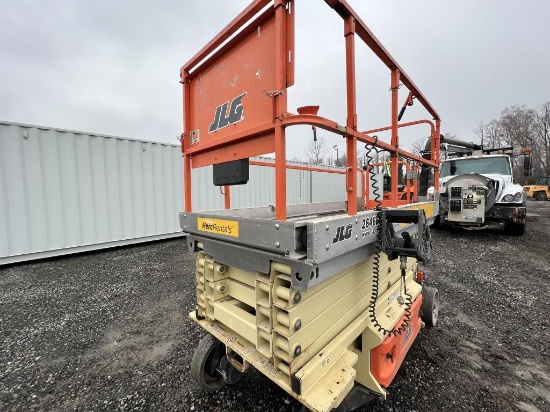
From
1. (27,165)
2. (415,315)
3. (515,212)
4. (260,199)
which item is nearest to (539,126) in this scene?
(515,212)

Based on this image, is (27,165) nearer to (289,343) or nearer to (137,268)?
(137,268)

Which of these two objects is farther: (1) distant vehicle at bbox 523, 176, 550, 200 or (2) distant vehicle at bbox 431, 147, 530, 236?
(1) distant vehicle at bbox 523, 176, 550, 200

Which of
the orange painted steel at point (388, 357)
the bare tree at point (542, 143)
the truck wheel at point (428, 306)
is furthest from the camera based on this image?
the bare tree at point (542, 143)

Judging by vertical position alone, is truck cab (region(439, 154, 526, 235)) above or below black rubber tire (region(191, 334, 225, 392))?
above

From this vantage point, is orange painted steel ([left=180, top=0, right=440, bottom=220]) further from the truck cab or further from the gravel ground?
the truck cab

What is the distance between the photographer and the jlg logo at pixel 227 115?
157 cm

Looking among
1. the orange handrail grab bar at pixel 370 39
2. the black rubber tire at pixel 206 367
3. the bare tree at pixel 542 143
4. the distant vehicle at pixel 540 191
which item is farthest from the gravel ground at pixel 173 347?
the bare tree at pixel 542 143

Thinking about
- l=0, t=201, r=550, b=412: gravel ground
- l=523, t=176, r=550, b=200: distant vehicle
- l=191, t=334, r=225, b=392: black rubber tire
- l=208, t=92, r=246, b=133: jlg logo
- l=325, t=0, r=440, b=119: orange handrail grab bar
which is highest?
l=325, t=0, r=440, b=119: orange handrail grab bar

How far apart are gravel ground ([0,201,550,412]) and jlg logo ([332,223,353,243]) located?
149 centimetres

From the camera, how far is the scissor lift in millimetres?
1281

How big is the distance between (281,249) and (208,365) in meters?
1.50

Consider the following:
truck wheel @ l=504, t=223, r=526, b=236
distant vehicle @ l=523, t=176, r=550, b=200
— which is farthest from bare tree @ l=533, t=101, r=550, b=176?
truck wheel @ l=504, t=223, r=526, b=236

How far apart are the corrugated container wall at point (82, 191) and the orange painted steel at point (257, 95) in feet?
18.1

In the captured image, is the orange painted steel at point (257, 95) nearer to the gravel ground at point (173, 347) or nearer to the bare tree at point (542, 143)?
the gravel ground at point (173, 347)
